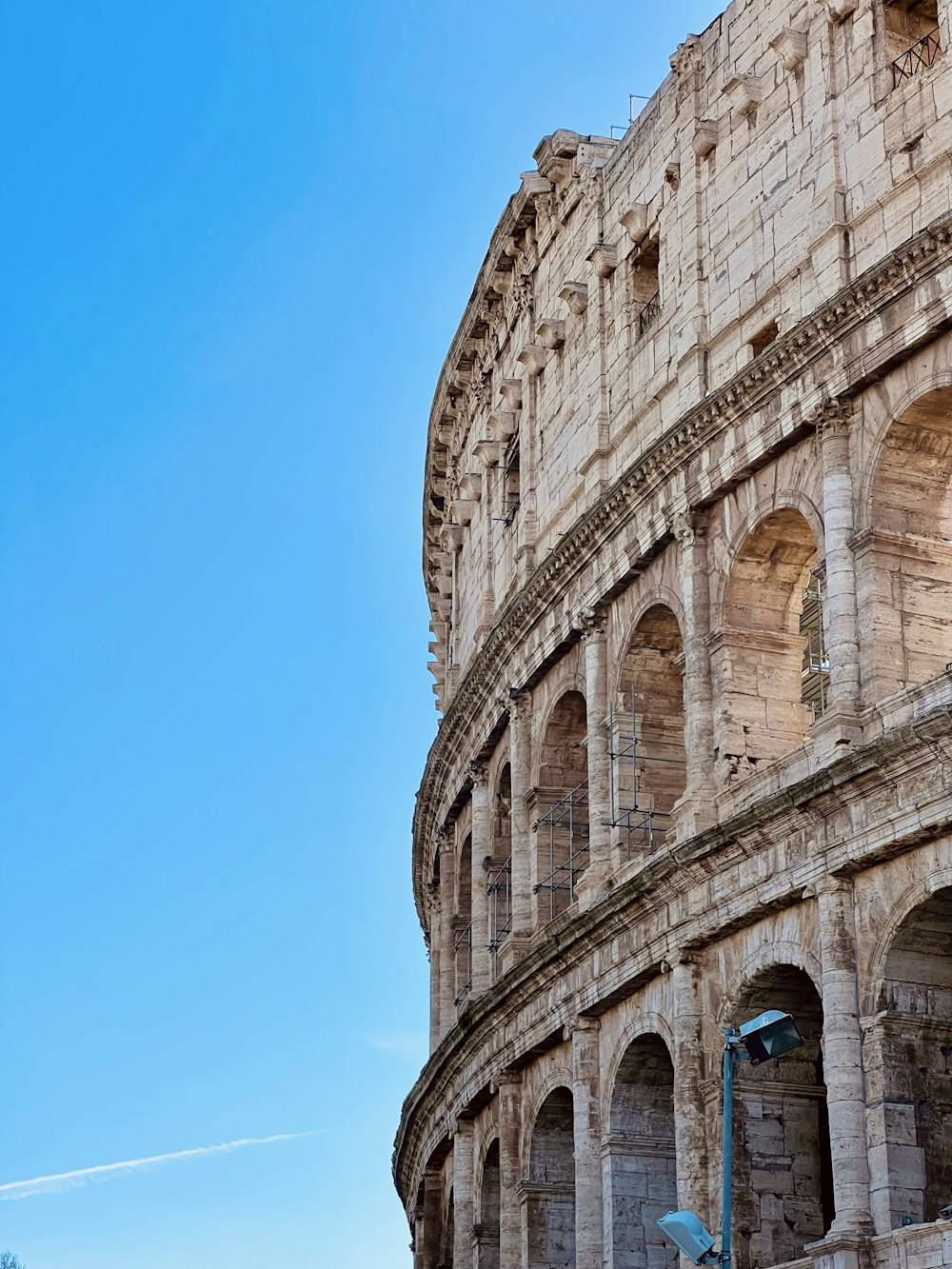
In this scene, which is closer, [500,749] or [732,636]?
[732,636]

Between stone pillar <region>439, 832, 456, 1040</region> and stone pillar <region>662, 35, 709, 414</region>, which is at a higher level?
stone pillar <region>662, 35, 709, 414</region>

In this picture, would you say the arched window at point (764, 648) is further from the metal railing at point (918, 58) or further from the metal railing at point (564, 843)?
the metal railing at point (918, 58)

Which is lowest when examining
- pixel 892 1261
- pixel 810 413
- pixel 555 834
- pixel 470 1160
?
pixel 892 1261

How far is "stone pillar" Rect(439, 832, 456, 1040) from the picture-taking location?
38062 mm

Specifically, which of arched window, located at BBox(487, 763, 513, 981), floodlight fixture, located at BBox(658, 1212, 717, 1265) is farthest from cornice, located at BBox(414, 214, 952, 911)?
floodlight fixture, located at BBox(658, 1212, 717, 1265)

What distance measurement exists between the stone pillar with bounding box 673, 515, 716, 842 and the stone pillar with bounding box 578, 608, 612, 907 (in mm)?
2104

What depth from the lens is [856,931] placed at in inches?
896

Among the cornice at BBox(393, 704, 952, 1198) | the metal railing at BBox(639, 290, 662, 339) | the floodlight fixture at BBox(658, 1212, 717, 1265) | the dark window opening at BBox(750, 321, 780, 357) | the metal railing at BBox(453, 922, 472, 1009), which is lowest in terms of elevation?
the floodlight fixture at BBox(658, 1212, 717, 1265)

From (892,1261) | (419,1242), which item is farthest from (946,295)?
(419,1242)

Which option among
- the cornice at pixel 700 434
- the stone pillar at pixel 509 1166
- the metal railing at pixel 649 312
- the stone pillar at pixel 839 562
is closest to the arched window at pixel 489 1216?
the stone pillar at pixel 509 1166

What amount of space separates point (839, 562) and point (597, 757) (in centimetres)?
614

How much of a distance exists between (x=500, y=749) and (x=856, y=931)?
12584 mm

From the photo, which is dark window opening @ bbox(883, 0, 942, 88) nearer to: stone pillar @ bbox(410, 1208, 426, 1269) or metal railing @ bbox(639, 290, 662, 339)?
metal railing @ bbox(639, 290, 662, 339)

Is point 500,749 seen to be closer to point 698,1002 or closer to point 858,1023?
point 698,1002
